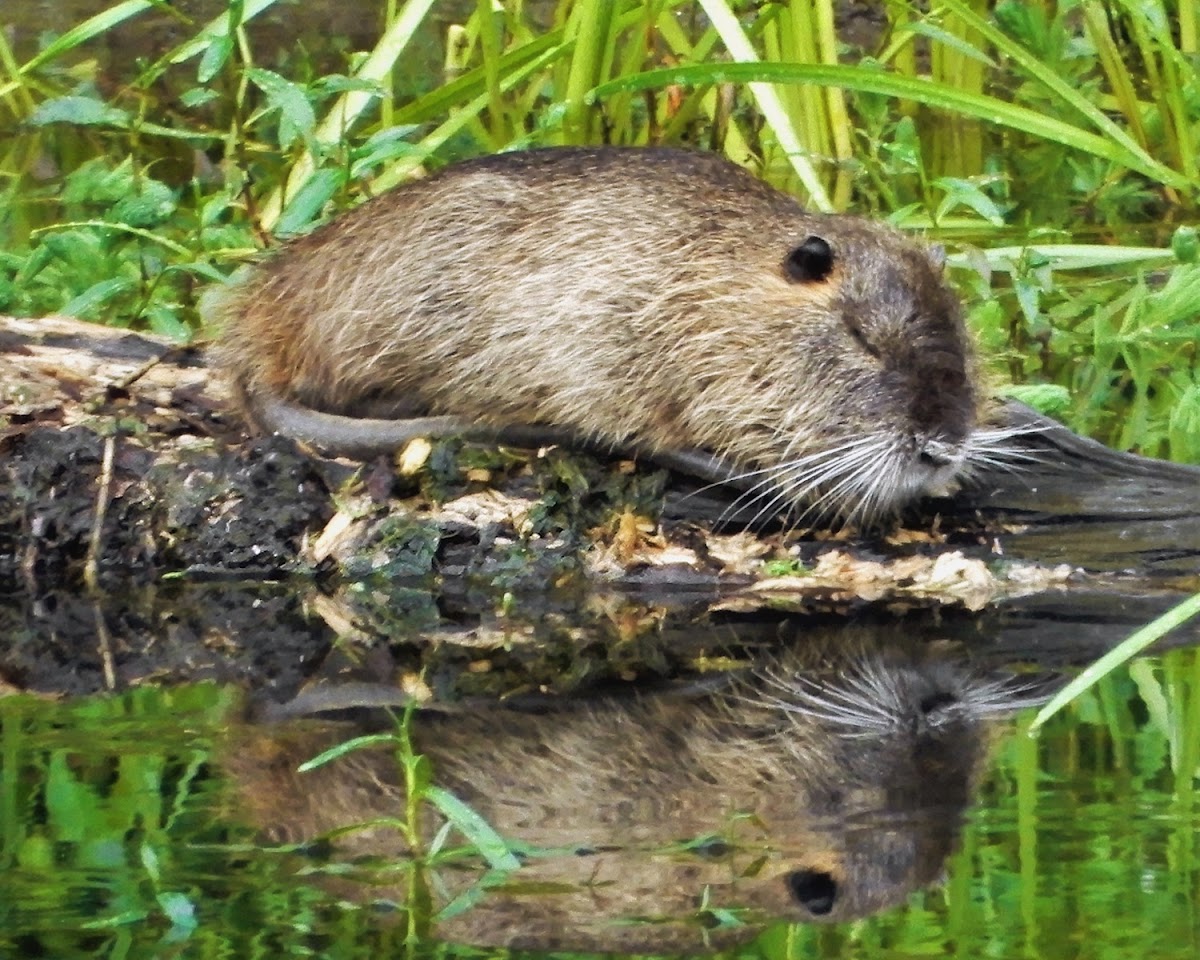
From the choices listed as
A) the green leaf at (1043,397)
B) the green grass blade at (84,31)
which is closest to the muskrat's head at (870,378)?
the green leaf at (1043,397)

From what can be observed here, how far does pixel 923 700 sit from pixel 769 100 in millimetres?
2557

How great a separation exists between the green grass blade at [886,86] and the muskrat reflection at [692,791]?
1794mm

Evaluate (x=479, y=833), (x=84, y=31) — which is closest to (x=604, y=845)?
(x=479, y=833)

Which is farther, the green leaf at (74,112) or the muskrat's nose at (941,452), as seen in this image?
the green leaf at (74,112)

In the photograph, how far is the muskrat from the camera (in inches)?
164

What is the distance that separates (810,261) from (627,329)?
1.32 ft

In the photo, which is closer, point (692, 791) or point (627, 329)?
point (692, 791)

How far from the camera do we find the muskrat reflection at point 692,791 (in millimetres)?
2354

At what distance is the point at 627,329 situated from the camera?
173 inches

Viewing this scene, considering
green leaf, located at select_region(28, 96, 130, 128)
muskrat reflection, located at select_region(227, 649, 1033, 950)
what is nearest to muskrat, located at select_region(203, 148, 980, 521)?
green leaf, located at select_region(28, 96, 130, 128)

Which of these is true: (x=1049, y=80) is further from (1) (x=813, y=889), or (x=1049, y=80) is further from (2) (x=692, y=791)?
(1) (x=813, y=889)

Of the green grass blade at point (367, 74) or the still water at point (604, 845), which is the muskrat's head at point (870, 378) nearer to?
the still water at point (604, 845)

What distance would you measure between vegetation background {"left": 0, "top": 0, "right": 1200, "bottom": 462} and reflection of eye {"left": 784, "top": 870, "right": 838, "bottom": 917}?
2.14 m

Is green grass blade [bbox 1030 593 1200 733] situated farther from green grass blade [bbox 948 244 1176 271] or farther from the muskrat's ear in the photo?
green grass blade [bbox 948 244 1176 271]
